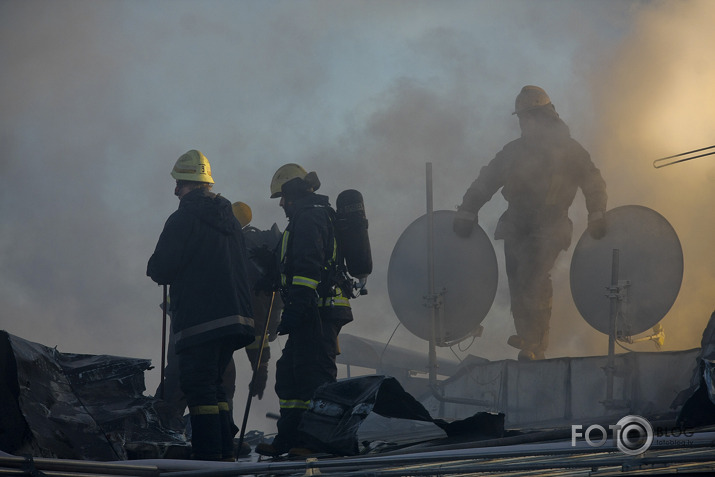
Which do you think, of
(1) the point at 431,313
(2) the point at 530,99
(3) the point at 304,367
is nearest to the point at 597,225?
(2) the point at 530,99

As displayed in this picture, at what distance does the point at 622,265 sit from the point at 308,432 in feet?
14.4

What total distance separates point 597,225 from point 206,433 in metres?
4.93

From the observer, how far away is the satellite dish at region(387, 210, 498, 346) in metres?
10.3

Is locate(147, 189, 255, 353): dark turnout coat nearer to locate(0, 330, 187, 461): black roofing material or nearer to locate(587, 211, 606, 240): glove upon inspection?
locate(0, 330, 187, 461): black roofing material

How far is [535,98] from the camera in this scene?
10.5m

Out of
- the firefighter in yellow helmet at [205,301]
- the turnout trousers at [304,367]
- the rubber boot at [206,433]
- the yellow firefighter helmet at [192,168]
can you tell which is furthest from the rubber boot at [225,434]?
the yellow firefighter helmet at [192,168]

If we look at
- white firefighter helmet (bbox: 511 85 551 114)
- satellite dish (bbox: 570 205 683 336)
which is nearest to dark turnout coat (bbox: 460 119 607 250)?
white firefighter helmet (bbox: 511 85 551 114)

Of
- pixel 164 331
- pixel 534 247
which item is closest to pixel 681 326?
pixel 534 247

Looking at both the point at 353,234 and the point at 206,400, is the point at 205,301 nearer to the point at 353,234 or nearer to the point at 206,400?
the point at 206,400

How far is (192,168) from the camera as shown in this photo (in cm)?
704

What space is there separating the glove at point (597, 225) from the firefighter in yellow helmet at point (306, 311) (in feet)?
11.2

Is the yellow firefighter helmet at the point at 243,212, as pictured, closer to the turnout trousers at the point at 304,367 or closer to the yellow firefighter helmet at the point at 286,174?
the yellow firefighter helmet at the point at 286,174

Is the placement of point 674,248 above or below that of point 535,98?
below

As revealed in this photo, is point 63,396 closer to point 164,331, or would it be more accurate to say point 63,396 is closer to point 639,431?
point 164,331
